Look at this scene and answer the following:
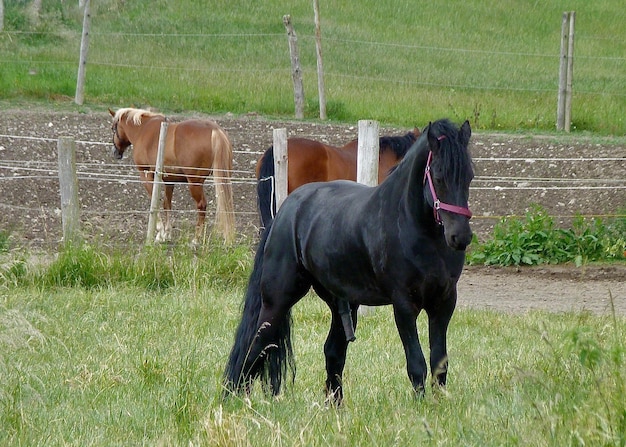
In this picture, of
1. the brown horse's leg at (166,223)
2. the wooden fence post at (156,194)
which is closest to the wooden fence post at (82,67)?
the brown horse's leg at (166,223)

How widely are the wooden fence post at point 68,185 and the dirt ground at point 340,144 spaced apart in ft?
1.06

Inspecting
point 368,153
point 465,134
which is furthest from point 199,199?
point 465,134

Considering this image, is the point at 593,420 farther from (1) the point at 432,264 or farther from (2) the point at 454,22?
(2) the point at 454,22

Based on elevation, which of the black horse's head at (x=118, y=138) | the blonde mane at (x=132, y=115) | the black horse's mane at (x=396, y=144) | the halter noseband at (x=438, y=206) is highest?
the halter noseband at (x=438, y=206)

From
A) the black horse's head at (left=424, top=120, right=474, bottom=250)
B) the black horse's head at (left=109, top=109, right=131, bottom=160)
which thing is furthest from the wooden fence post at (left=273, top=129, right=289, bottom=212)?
the black horse's head at (left=109, top=109, right=131, bottom=160)

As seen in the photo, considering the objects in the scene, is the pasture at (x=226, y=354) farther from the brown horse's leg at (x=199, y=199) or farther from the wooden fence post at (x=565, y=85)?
the wooden fence post at (x=565, y=85)

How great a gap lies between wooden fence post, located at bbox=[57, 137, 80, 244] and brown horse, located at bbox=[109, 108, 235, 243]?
217 cm

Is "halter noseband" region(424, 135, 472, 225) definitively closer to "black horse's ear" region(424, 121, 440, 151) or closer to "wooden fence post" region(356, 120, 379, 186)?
"black horse's ear" region(424, 121, 440, 151)

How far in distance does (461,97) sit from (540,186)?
9.56 m

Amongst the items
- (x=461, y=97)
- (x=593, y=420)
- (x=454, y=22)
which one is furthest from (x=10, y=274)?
(x=454, y=22)

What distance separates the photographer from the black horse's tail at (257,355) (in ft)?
17.0

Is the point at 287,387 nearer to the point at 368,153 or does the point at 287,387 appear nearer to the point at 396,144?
the point at 368,153

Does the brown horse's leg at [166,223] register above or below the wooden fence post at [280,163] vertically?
below

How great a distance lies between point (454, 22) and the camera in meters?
32.1
